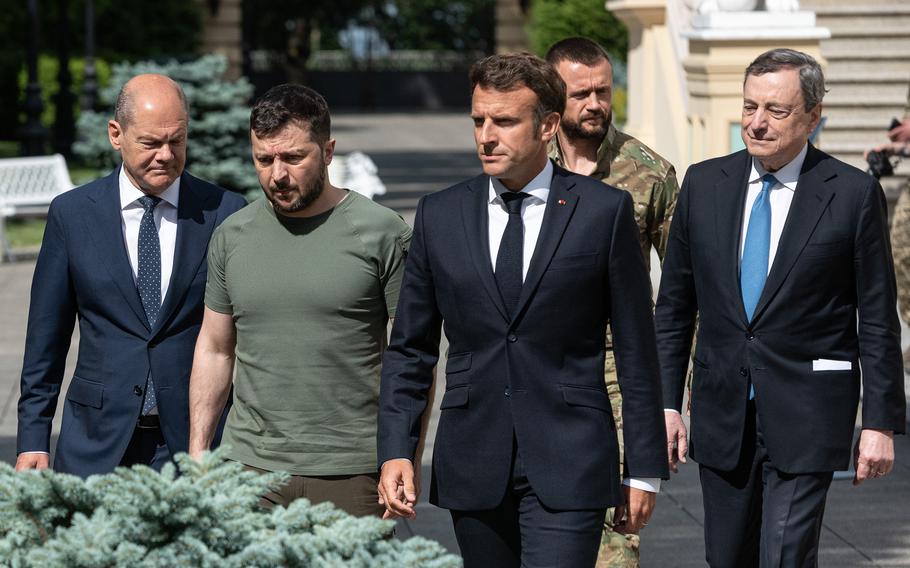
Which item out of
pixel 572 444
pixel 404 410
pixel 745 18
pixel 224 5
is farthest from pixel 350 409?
pixel 224 5

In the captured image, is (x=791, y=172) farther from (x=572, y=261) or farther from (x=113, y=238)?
(x=113, y=238)

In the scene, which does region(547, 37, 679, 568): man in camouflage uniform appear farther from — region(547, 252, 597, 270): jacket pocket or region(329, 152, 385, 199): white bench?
region(329, 152, 385, 199): white bench

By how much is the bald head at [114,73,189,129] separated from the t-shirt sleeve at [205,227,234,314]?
1.43ft

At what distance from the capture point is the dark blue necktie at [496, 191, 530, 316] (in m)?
4.34

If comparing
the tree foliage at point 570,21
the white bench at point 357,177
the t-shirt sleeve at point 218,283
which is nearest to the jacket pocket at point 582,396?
the t-shirt sleeve at point 218,283

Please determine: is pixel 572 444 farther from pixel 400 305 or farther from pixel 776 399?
pixel 776 399

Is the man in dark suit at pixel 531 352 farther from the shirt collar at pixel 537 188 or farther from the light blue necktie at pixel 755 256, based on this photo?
the light blue necktie at pixel 755 256

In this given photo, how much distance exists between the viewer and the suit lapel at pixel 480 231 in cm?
433

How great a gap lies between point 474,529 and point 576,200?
94 centimetres

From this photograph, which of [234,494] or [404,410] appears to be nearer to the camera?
[234,494]

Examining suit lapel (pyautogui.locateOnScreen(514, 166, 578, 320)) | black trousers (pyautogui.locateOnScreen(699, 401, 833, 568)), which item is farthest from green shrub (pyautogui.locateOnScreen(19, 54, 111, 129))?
suit lapel (pyautogui.locateOnScreen(514, 166, 578, 320))

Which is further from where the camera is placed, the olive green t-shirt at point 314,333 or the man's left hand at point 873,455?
the man's left hand at point 873,455

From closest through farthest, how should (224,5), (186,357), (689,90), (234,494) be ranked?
(234,494) < (186,357) < (689,90) < (224,5)

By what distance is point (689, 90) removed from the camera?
41.9 feet
